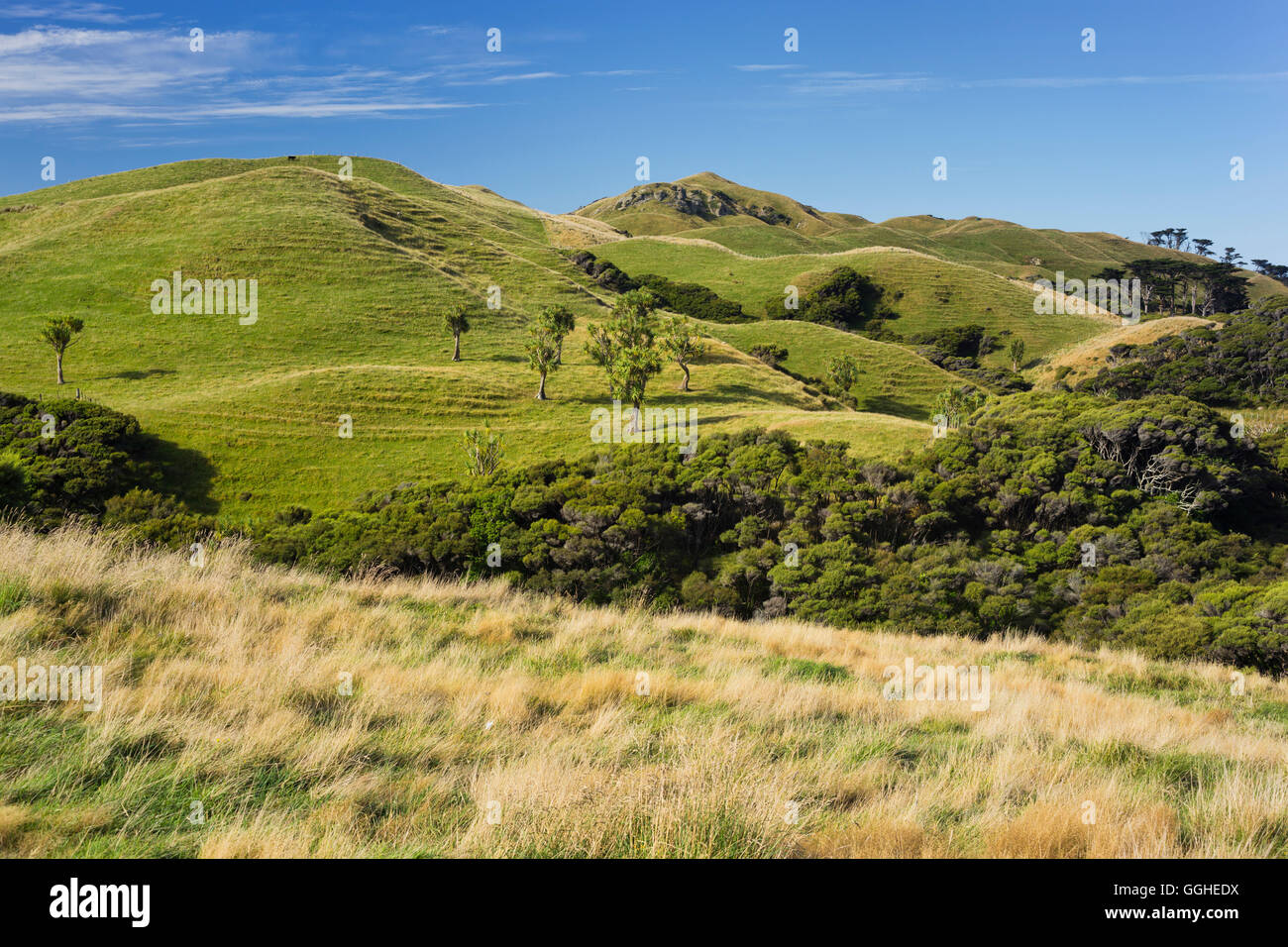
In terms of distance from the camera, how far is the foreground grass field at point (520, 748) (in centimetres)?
391

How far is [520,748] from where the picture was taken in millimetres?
5363

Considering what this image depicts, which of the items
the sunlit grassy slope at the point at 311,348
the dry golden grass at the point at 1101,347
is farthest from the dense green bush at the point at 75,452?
the dry golden grass at the point at 1101,347

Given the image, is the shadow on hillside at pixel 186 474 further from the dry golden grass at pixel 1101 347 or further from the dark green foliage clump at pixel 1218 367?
the dry golden grass at pixel 1101 347

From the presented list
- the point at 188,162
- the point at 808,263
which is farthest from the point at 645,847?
the point at 188,162

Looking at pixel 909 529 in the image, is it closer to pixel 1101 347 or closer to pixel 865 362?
pixel 865 362

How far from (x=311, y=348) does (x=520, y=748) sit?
2886 inches

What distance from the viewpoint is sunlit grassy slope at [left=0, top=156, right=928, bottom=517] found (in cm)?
4991

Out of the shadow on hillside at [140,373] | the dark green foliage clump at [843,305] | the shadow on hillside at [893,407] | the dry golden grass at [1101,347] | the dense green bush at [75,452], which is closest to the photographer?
the dense green bush at [75,452]

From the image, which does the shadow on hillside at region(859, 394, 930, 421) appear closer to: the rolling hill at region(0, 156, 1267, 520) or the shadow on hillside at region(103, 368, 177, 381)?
Result: the rolling hill at region(0, 156, 1267, 520)

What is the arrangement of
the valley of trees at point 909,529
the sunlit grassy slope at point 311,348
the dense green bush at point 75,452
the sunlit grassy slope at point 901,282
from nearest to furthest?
the valley of trees at point 909,529
the dense green bush at point 75,452
the sunlit grassy slope at point 311,348
the sunlit grassy slope at point 901,282

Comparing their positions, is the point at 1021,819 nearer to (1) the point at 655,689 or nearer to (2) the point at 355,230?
(1) the point at 655,689

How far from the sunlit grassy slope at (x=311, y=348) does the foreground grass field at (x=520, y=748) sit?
35569 mm

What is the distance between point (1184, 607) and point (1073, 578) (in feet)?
12.7

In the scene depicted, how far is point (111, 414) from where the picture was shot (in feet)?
147
